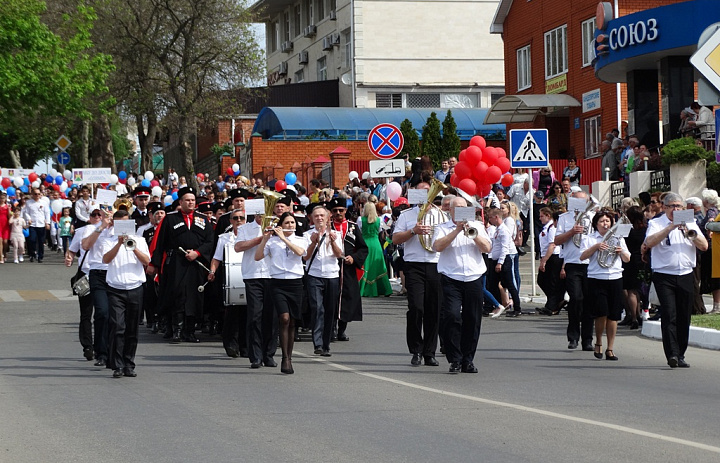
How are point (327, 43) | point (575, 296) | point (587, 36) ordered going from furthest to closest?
point (327, 43)
point (587, 36)
point (575, 296)

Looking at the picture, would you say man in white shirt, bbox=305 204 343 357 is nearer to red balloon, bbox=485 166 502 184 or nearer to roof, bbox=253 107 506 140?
red balloon, bbox=485 166 502 184

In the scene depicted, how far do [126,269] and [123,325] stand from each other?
590mm

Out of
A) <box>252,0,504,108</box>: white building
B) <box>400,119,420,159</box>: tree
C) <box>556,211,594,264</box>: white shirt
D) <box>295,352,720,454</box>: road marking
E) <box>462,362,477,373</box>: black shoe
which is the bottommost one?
<box>295,352,720,454</box>: road marking

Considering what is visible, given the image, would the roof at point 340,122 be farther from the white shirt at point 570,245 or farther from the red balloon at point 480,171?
the white shirt at point 570,245

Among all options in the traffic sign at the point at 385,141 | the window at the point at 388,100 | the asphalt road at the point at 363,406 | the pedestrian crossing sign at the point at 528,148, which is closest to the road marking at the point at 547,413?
the asphalt road at the point at 363,406

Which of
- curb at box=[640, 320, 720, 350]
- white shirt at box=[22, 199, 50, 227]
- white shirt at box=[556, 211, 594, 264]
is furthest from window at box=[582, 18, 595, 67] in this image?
white shirt at box=[556, 211, 594, 264]

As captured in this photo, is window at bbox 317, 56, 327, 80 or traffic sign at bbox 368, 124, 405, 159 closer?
traffic sign at bbox 368, 124, 405, 159

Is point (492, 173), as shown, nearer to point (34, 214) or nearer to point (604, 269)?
point (604, 269)

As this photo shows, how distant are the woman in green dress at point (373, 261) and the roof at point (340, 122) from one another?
81.8ft

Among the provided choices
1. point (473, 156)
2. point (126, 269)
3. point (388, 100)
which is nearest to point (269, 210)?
point (126, 269)

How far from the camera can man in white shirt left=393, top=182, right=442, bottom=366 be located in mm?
13555

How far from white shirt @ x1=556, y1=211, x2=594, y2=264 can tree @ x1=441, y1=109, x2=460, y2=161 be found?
23.7 m

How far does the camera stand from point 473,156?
2025 cm

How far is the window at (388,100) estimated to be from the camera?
56062mm
